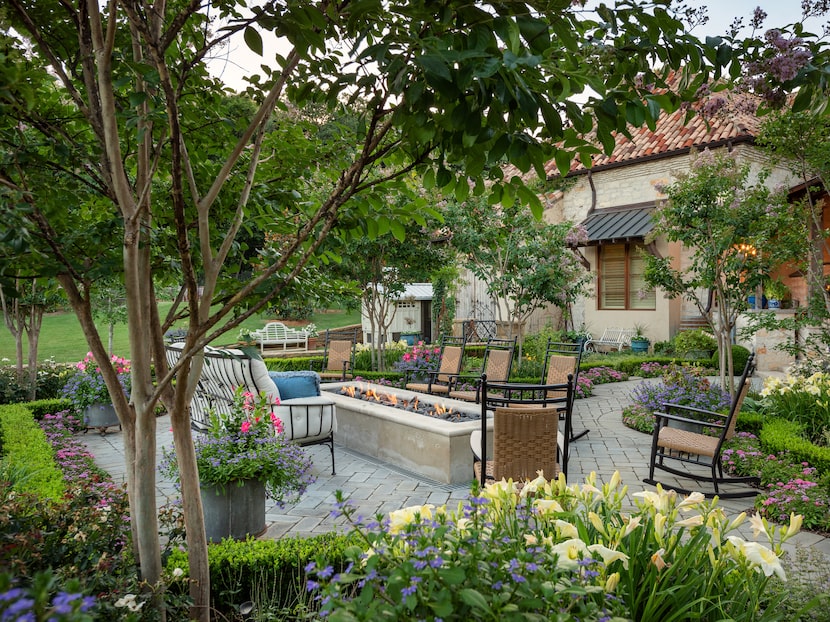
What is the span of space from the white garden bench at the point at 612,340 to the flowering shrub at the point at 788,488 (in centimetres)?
1004

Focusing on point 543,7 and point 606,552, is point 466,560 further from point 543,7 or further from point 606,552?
point 543,7

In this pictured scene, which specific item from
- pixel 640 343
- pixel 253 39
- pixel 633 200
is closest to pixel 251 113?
pixel 253 39

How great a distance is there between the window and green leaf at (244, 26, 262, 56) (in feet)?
48.8

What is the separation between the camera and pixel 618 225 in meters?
14.8

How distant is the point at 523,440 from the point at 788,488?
2.13 metres

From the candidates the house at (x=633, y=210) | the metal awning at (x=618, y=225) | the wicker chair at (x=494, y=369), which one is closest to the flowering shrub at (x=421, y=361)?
the wicker chair at (x=494, y=369)

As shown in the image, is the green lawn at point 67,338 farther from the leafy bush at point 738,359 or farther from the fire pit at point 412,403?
the leafy bush at point 738,359

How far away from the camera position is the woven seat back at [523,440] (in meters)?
3.93

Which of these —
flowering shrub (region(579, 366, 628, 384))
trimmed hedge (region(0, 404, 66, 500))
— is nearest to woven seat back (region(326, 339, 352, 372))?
flowering shrub (region(579, 366, 628, 384))

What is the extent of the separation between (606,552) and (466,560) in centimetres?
48

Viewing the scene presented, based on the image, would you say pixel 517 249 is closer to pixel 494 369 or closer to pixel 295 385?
pixel 494 369

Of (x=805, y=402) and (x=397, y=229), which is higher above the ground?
(x=397, y=229)

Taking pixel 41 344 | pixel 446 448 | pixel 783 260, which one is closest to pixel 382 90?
pixel 446 448

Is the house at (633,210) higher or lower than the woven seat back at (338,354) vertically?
higher
